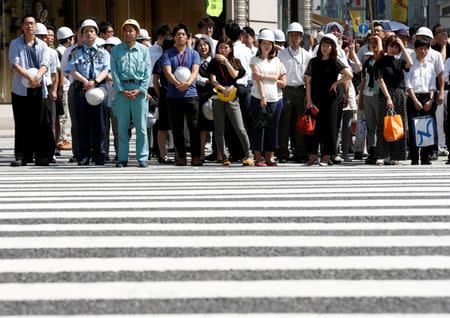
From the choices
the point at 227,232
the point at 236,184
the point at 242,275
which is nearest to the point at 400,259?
the point at 242,275

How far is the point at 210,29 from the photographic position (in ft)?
63.1

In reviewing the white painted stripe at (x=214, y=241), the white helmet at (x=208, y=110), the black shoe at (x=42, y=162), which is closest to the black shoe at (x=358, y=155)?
the white helmet at (x=208, y=110)

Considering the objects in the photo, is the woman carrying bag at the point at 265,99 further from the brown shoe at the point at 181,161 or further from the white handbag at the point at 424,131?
the white handbag at the point at 424,131

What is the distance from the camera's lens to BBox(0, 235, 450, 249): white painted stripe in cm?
816

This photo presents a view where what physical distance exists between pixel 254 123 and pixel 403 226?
7.51m

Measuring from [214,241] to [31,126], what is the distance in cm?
Answer: 886

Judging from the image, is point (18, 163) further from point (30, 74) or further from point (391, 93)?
point (391, 93)

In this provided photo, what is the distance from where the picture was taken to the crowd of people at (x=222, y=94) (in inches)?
640

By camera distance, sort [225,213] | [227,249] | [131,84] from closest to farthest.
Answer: [227,249] < [225,213] < [131,84]

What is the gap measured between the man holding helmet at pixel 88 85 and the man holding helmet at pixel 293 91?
251 centimetres

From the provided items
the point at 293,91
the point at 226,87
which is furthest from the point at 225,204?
the point at 293,91

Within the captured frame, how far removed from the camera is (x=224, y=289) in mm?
6574

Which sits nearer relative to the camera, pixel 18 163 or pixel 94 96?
pixel 94 96

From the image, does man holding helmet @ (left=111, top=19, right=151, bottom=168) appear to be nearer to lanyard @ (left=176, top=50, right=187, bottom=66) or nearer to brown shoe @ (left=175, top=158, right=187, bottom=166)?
lanyard @ (left=176, top=50, right=187, bottom=66)
